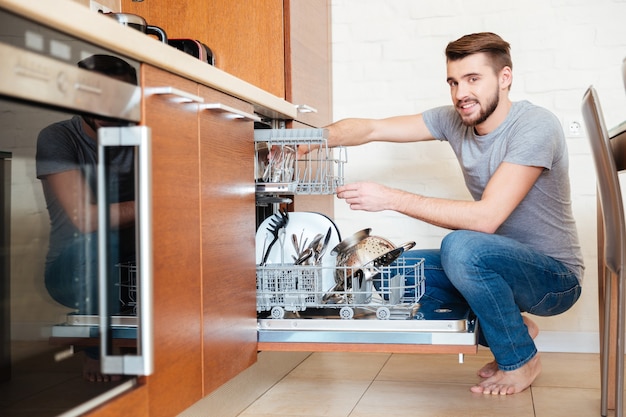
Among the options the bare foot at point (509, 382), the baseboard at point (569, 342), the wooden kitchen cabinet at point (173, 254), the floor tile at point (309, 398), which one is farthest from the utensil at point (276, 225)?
the baseboard at point (569, 342)

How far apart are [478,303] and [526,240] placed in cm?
40

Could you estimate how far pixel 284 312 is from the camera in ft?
7.08

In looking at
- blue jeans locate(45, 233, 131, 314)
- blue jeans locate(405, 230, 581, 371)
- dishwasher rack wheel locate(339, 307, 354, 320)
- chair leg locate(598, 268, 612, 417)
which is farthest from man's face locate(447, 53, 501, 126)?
blue jeans locate(45, 233, 131, 314)

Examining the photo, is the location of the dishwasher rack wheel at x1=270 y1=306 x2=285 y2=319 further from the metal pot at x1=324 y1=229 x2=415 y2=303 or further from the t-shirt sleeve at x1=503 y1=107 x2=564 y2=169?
the t-shirt sleeve at x1=503 y1=107 x2=564 y2=169

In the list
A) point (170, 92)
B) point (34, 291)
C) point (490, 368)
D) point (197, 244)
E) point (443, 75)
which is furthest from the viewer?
point (443, 75)

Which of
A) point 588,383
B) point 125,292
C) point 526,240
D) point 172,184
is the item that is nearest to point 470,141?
point 526,240

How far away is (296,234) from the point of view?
7.69 feet

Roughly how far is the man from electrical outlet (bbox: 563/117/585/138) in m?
0.64

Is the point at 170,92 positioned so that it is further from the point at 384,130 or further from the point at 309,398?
the point at 384,130

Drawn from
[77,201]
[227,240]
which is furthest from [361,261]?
[77,201]

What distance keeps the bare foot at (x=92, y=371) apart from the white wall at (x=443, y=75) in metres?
2.18

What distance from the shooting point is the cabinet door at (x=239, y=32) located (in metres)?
2.83

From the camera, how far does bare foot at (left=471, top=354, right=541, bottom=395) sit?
2443 millimetres

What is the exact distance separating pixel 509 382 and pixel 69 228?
5.43 feet
